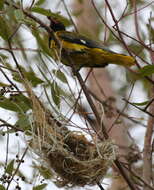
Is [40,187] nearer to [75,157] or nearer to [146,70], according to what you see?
[75,157]

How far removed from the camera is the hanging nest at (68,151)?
209 cm

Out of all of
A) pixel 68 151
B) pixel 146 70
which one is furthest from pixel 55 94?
pixel 146 70

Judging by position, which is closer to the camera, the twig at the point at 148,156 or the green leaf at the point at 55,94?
the green leaf at the point at 55,94

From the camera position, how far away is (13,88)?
221cm

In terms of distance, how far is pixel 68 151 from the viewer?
7.00 ft

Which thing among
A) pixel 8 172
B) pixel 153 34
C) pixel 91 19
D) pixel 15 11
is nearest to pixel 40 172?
pixel 8 172

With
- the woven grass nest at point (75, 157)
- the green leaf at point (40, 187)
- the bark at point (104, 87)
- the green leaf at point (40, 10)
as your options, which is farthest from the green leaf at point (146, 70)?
the bark at point (104, 87)

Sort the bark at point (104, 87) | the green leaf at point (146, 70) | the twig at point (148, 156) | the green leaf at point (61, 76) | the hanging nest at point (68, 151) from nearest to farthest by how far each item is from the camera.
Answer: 1. the hanging nest at point (68, 151)
2. the green leaf at point (146, 70)
3. the green leaf at point (61, 76)
4. the twig at point (148, 156)
5. the bark at point (104, 87)

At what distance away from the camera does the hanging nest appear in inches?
82.4

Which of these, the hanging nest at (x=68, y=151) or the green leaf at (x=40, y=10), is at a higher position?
the green leaf at (x=40, y=10)

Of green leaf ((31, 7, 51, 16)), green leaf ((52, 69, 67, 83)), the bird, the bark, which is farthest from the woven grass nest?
the bark

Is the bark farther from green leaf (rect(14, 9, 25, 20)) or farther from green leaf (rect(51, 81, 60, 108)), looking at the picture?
green leaf (rect(14, 9, 25, 20))

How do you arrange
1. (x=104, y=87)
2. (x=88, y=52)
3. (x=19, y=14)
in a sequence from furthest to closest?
(x=104, y=87) → (x=88, y=52) → (x=19, y=14)

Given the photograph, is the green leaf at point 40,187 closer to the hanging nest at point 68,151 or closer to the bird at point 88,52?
the hanging nest at point 68,151
